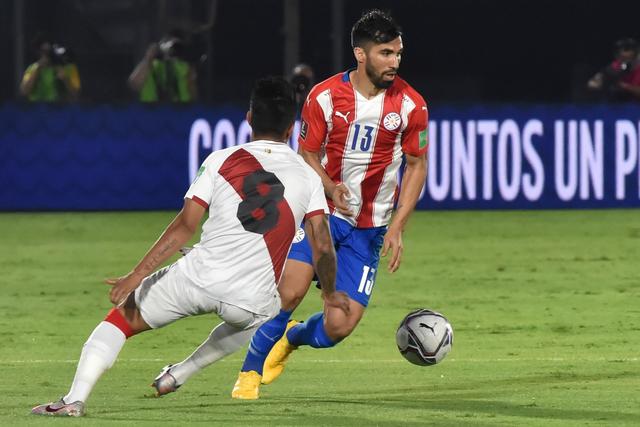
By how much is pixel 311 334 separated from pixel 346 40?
551 inches

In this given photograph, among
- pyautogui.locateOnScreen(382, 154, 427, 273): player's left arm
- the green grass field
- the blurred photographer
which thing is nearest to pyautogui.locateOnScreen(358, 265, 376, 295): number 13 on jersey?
pyautogui.locateOnScreen(382, 154, 427, 273): player's left arm

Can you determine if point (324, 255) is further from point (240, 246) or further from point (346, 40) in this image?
A: point (346, 40)

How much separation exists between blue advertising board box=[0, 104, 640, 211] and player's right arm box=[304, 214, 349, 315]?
11643 millimetres

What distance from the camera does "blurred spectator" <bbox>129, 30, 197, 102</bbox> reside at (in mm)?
20500

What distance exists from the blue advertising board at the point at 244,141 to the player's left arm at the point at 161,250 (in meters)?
11.9

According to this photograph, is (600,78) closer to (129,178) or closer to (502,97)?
(502,97)

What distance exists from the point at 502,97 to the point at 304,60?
13.4 feet

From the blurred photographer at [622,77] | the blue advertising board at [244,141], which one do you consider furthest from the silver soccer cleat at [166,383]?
the blurred photographer at [622,77]

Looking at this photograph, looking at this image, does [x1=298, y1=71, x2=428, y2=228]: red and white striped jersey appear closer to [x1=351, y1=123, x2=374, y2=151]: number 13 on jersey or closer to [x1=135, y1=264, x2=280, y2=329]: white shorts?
[x1=351, y1=123, x2=374, y2=151]: number 13 on jersey

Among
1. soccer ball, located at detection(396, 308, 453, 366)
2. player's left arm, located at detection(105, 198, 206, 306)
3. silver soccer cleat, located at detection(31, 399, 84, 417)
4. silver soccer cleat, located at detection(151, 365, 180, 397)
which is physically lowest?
soccer ball, located at detection(396, 308, 453, 366)

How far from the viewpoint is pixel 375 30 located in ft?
30.7

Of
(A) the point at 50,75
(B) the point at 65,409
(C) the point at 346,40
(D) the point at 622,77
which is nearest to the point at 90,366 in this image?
(B) the point at 65,409

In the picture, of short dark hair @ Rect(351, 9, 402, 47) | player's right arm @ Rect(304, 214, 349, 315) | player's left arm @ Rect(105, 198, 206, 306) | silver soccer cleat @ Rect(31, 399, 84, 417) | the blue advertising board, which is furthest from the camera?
the blue advertising board

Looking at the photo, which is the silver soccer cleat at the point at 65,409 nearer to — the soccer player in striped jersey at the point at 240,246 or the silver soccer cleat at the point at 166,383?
the soccer player in striped jersey at the point at 240,246
